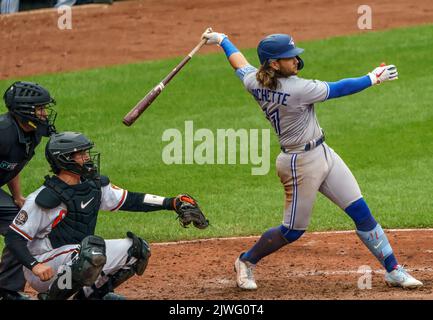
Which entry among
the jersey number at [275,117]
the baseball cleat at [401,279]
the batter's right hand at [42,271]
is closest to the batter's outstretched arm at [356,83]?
the jersey number at [275,117]

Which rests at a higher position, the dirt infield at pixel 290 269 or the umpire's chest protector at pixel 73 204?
the umpire's chest protector at pixel 73 204

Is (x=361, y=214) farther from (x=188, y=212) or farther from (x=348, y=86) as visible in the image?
(x=188, y=212)

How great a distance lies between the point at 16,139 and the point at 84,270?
150cm

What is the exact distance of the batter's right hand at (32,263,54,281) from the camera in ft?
23.5

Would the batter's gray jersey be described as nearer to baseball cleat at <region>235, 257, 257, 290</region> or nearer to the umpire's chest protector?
baseball cleat at <region>235, 257, 257, 290</region>

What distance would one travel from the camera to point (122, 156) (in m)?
12.6

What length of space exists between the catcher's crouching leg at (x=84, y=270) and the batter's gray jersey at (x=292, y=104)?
5.32 feet

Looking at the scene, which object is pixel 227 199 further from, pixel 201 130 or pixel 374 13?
pixel 374 13

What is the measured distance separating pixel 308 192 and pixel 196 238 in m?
2.27

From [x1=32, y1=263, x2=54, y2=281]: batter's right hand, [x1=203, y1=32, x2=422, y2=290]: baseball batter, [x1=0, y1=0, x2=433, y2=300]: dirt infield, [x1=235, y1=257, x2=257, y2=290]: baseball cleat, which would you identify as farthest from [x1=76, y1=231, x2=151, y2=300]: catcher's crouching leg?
[x1=0, y1=0, x2=433, y2=300]: dirt infield

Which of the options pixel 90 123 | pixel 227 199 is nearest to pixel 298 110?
pixel 227 199

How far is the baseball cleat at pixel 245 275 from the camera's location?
27.3 ft

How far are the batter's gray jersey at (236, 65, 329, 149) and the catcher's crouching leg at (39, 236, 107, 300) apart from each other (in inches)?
63.9

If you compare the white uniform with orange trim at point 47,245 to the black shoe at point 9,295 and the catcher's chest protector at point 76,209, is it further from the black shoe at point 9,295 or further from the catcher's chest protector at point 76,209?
the black shoe at point 9,295
